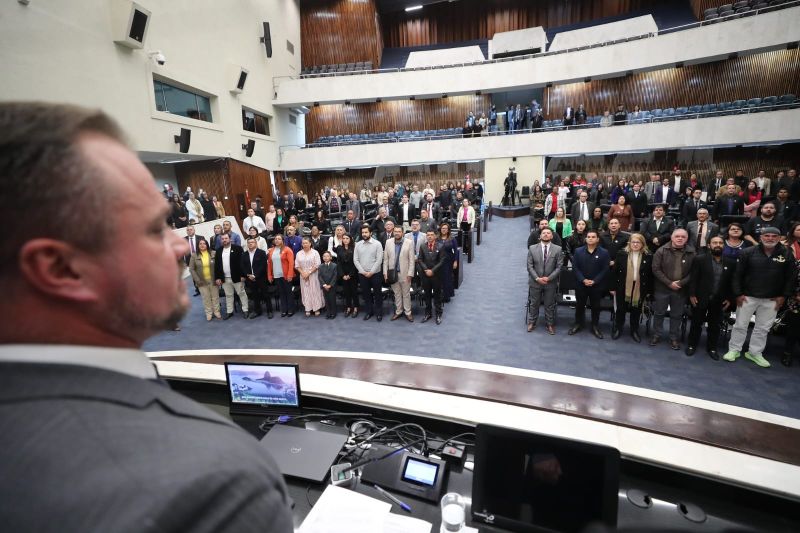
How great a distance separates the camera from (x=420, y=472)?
1.66 meters

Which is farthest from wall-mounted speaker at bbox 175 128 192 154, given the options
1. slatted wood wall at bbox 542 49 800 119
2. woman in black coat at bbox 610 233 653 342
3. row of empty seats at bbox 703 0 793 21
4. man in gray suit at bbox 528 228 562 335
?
row of empty seats at bbox 703 0 793 21

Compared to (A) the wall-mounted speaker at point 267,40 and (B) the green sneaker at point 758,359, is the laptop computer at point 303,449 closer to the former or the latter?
(B) the green sneaker at point 758,359

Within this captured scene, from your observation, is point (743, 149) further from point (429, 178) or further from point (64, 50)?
point (64, 50)

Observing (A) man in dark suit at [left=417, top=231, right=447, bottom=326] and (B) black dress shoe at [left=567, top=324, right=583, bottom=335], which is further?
(A) man in dark suit at [left=417, top=231, right=447, bottom=326]

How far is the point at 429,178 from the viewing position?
1878 cm

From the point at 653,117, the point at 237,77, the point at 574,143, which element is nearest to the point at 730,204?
the point at 653,117

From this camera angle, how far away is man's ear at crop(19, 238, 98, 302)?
466 mm

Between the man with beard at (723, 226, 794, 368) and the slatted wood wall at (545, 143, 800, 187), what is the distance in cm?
1200

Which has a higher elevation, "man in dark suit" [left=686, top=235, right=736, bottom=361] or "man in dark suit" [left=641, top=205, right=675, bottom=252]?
"man in dark suit" [left=641, top=205, right=675, bottom=252]

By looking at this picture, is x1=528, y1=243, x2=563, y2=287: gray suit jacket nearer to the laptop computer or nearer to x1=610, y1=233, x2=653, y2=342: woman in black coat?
x1=610, y1=233, x2=653, y2=342: woman in black coat

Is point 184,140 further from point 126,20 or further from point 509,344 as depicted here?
point 509,344

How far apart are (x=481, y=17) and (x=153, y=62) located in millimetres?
17292

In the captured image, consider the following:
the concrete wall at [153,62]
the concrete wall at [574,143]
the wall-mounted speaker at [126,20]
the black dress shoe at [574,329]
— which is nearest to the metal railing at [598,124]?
the concrete wall at [574,143]

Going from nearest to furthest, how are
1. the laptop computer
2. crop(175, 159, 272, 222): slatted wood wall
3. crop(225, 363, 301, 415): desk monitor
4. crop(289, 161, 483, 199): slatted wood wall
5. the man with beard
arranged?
1. the laptop computer
2. crop(225, 363, 301, 415): desk monitor
3. the man with beard
4. crop(175, 159, 272, 222): slatted wood wall
5. crop(289, 161, 483, 199): slatted wood wall
